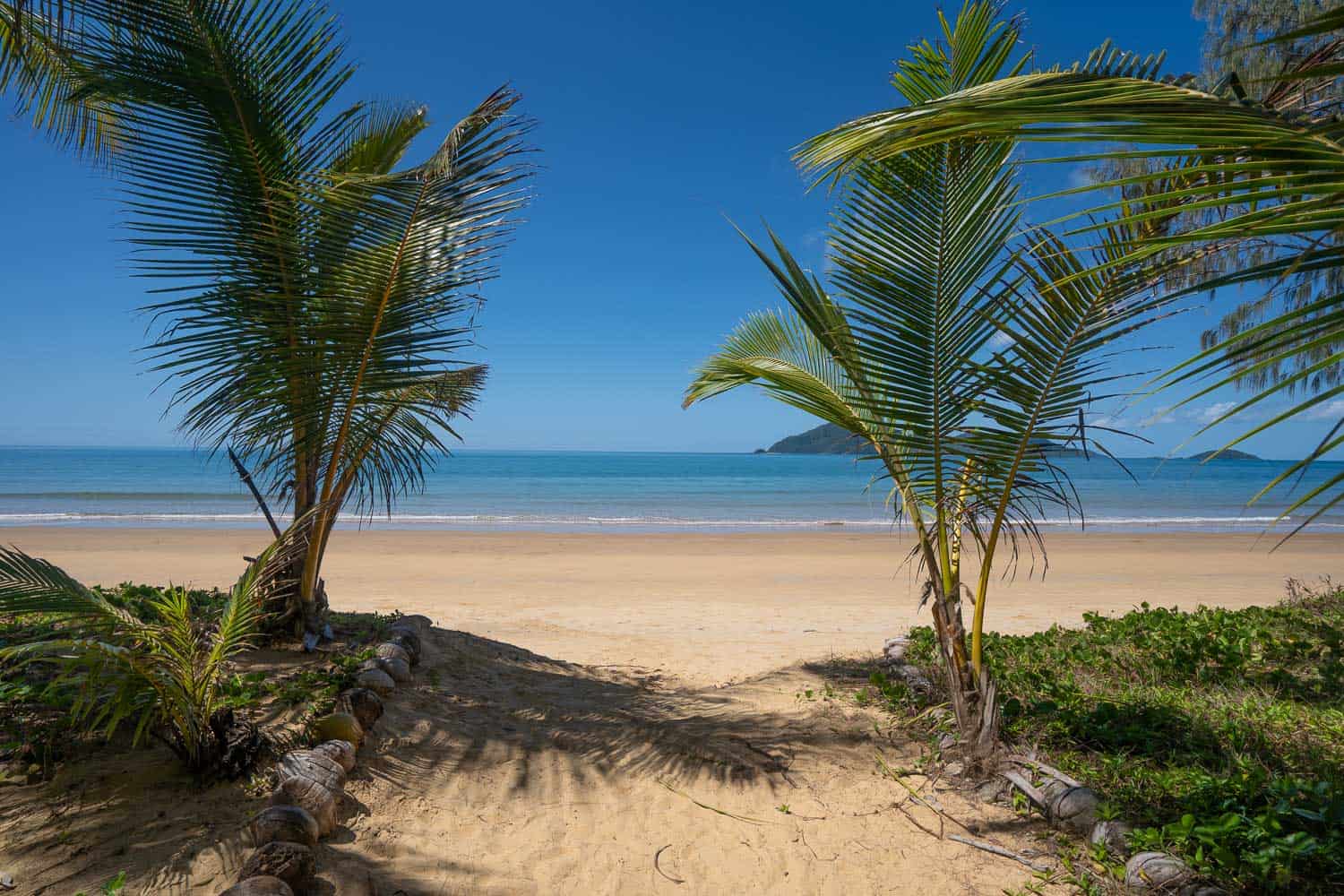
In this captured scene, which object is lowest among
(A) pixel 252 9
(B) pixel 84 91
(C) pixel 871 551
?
(C) pixel 871 551

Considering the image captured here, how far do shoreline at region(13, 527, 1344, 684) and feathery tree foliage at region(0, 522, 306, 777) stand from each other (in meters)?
3.34

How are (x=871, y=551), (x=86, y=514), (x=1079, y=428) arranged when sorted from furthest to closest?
(x=86, y=514) < (x=871, y=551) < (x=1079, y=428)

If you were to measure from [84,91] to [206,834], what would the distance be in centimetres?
395

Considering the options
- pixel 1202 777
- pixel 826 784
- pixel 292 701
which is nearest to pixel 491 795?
pixel 292 701

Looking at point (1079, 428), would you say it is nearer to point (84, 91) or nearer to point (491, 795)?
point (491, 795)

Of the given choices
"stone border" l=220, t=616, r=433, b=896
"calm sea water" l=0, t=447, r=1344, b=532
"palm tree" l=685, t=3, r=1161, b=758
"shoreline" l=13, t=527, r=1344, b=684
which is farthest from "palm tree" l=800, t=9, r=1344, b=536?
"calm sea water" l=0, t=447, r=1344, b=532

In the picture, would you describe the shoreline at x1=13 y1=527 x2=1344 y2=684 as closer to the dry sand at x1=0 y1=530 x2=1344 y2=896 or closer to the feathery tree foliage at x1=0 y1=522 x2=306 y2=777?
the dry sand at x1=0 y1=530 x2=1344 y2=896

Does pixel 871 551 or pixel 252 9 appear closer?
pixel 252 9

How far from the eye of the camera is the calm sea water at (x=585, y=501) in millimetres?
20812

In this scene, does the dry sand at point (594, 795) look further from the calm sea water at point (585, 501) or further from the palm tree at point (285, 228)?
the calm sea water at point (585, 501)

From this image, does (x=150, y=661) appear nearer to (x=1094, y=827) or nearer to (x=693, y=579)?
(x=1094, y=827)

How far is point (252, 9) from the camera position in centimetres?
421

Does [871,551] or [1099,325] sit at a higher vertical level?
[1099,325]

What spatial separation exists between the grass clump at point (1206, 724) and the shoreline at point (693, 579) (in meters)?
1.52
